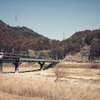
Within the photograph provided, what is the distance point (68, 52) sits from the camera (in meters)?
176

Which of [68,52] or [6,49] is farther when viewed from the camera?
[6,49]

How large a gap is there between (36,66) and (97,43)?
5806cm

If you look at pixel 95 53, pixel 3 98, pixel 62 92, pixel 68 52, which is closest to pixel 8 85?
pixel 3 98

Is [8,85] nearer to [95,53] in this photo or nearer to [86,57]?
[95,53]

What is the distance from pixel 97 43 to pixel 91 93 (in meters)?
137

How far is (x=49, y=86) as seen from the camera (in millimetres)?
22625

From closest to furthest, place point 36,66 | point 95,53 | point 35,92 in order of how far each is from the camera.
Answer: point 35,92
point 36,66
point 95,53

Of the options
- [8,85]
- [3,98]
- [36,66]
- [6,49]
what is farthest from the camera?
[6,49]

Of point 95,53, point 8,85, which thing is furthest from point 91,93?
point 95,53

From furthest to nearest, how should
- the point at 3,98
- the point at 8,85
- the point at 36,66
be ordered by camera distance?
the point at 36,66 < the point at 8,85 < the point at 3,98

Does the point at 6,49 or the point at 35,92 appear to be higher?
the point at 6,49

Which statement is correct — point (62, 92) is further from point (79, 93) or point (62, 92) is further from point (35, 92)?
point (35, 92)

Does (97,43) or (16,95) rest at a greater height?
(97,43)

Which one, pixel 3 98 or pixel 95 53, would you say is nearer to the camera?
pixel 3 98
